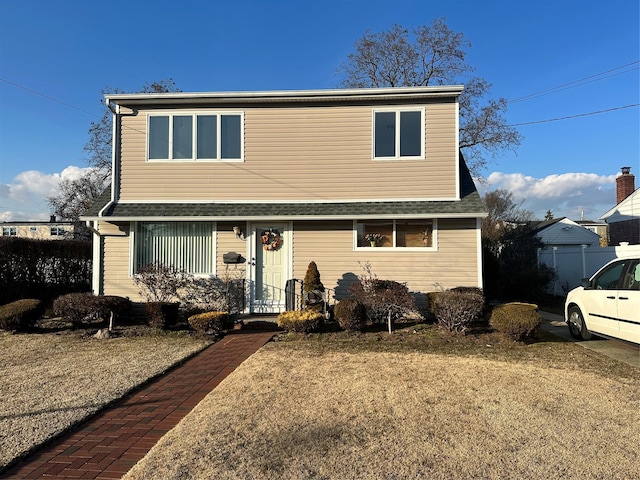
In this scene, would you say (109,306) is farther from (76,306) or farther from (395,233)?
(395,233)

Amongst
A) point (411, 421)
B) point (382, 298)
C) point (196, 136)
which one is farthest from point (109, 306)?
point (411, 421)

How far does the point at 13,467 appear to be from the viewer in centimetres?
339

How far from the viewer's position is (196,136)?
→ 10617 millimetres

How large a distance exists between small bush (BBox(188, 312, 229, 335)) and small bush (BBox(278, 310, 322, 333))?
1208 mm

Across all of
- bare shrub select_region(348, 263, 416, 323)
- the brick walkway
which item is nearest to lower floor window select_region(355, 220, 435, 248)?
bare shrub select_region(348, 263, 416, 323)

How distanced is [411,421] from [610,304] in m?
5.03

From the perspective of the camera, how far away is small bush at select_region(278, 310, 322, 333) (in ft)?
27.3

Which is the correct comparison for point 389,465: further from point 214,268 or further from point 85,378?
point 214,268

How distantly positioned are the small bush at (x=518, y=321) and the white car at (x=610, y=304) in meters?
1.01

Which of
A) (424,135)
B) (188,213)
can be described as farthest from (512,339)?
(188,213)

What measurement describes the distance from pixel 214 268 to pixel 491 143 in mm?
17018

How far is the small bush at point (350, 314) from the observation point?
836 centimetres

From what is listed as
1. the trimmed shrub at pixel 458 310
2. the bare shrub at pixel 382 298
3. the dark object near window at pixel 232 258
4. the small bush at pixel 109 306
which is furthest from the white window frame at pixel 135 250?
the trimmed shrub at pixel 458 310

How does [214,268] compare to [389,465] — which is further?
[214,268]
